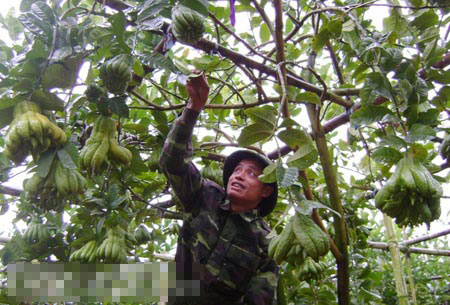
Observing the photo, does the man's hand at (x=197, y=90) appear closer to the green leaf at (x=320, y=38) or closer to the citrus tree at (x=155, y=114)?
the citrus tree at (x=155, y=114)

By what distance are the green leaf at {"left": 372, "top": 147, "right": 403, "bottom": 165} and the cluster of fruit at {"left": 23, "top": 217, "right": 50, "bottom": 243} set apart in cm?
151

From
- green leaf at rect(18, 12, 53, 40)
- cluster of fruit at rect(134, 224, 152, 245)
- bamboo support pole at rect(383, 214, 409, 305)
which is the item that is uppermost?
green leaf at rect(18, 12, 53, 40)

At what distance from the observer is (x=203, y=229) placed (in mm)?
1898

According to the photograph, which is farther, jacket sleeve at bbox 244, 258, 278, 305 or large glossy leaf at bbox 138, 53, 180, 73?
jacket sleeve at bbox 244, 258, 278, 305

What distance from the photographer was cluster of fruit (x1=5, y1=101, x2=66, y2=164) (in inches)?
47.5

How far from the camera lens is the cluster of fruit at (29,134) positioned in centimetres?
121

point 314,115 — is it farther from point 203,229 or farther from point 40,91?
point 40,91

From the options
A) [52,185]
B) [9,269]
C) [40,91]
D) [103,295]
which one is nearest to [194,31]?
[40,91]

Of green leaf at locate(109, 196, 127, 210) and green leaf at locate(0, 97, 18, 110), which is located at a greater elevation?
green leaf at locate(0, 97, 18, 110)

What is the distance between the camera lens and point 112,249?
5.39 feet

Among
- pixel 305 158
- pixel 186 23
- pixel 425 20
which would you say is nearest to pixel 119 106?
pixel 186 23

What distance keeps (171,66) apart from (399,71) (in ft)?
2.33

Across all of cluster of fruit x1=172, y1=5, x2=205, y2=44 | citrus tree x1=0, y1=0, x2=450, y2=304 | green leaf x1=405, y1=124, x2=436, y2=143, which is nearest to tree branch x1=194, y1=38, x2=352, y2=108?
citrus tree x1=0, y1=0, x2=450, y2=304

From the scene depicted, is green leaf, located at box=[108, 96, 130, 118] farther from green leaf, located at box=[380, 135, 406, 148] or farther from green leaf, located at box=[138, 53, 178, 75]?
green leaf, located at box=[380, 135, 406, 148]
